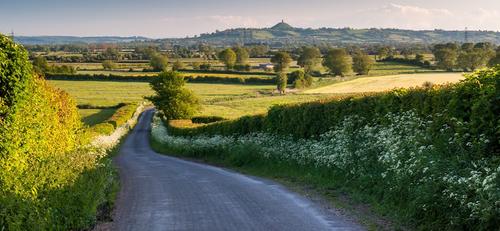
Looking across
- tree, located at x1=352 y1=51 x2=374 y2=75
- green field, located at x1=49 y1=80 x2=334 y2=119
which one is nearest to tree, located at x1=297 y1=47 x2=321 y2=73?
tree, located at x1=352 y1=51 x2=374 y2=75

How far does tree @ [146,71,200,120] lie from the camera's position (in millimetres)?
86062

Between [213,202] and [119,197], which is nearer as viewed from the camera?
[213,202]

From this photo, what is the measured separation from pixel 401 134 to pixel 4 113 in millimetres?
9523

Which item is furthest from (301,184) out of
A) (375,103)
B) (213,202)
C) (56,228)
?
(56,228)

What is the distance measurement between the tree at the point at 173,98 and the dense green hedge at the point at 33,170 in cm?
6977

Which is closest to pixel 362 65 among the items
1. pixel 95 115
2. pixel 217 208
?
pixel 95 115

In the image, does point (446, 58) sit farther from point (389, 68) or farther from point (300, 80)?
point (300, 80)

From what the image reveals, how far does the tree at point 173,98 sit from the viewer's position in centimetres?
8606

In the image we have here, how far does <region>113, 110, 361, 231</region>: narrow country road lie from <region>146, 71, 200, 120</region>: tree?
67.8 m

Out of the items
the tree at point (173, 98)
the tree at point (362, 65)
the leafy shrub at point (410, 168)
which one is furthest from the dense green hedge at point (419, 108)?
the tree at point (362, 65)

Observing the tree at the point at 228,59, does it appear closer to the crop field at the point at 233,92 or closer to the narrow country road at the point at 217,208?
the crop field at the point at 233,92

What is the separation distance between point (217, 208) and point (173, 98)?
248 ft

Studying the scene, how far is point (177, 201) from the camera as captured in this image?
45.7ft

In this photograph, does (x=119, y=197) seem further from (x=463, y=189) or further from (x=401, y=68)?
(x=401, y=68)
